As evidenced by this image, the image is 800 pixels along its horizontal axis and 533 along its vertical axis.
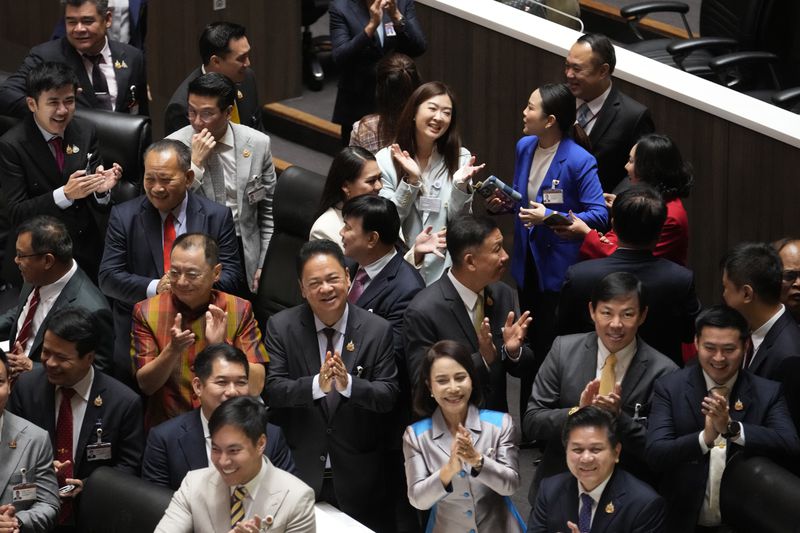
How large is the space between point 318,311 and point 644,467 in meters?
1.15

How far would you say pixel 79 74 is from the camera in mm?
6527

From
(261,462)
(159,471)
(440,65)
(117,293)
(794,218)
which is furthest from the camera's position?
(440,65)

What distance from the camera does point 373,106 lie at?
22.4 ft

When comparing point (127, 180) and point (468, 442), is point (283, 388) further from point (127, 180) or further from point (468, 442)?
point (127, 180)

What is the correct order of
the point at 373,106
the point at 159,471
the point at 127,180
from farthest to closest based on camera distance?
the point at 373,106 → the point at 127,180 → the point at 159,471

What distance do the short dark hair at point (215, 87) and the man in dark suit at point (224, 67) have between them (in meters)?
0.28

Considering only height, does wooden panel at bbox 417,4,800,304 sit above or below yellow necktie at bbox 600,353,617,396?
above

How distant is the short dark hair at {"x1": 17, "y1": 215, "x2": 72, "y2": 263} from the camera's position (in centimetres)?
523

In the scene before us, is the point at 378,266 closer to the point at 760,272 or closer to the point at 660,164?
the point at 660,164

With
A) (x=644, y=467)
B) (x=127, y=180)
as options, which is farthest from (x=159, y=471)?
(x=127, y=180)

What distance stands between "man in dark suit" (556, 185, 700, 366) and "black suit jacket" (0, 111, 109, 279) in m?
2.05

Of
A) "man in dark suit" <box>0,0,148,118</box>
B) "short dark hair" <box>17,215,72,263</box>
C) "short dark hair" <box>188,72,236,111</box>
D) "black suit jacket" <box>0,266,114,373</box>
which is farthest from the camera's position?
"man in dark suit" <box>0,0,148,118</box>

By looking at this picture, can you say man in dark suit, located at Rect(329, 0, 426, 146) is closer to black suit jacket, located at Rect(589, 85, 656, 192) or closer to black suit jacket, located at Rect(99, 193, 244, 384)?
black suit jacket, located at Rect(589, 85, 656, 192)

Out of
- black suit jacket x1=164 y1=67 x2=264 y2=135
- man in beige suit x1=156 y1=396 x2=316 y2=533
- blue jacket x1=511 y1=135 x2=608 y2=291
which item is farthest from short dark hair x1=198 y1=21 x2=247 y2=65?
man in beige suit x1=156 y1=396 x2=316 y2=533
